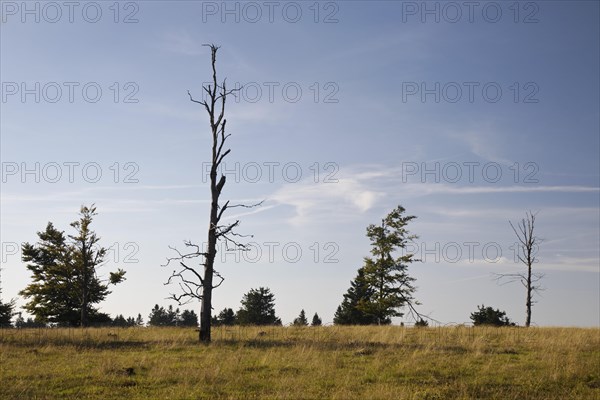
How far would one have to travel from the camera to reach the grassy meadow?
10812 millimetres

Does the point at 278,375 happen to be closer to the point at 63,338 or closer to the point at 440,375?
the point at 440,375

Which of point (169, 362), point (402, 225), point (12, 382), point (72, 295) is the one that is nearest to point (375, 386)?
point (169, 362)

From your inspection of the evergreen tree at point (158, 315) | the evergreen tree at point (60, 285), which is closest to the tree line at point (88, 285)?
the evergreen tree at point (60, 285)

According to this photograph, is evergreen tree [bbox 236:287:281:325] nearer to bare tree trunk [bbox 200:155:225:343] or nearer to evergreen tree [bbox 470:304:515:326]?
evergreen tree [bbox 470:304:515:326]

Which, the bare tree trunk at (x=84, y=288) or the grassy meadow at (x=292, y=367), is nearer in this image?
the grassy meadow at (x=292, y=367)

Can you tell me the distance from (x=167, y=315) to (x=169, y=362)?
288 feet

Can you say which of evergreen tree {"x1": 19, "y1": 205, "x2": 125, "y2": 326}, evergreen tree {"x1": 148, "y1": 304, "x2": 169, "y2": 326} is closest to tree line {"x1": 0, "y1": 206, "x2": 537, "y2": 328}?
evergreen tree {"x1": 19, "y1": 205, "x2": 125, "y2": 326}

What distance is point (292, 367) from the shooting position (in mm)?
13453

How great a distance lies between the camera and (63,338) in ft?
61.9

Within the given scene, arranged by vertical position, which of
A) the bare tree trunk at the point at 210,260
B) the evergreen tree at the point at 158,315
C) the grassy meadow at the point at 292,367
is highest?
the bare tree trunk at the point at 210,260

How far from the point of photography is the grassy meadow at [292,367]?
10.8 m

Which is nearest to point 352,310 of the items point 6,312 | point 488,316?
point 488,316

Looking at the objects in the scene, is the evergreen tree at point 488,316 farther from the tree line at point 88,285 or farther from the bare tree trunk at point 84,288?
the bare tree trunk at point 84,288

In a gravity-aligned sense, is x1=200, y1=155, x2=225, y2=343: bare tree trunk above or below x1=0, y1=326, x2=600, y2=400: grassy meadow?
above
